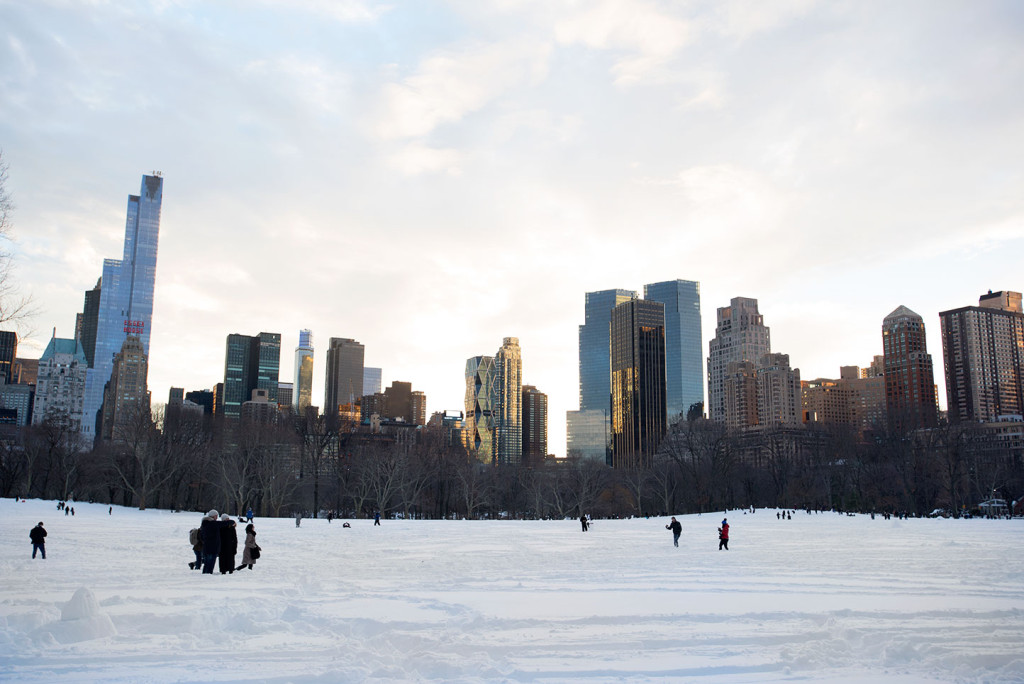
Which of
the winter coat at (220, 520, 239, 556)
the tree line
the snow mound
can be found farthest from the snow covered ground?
the tree line

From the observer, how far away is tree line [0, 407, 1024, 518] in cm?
7069

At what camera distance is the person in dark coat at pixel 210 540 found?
18.6m

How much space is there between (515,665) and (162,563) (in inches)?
624

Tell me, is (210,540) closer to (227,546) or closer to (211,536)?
(211,536)

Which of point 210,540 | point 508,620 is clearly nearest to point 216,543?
point 210,540

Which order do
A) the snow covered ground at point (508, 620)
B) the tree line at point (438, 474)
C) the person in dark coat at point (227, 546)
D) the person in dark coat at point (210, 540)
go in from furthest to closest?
the tree line at point (438, 474) → the person in dark coat at point (227, 546) → the person in dark coat at point (210, 540) → the snow covered ground at point (508, 620)

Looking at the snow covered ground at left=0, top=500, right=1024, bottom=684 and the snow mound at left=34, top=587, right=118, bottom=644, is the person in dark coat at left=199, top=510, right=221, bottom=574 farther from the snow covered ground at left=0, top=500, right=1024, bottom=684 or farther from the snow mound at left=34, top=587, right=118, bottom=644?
the snow mound at left=34, top=587, right=118, bottom=644

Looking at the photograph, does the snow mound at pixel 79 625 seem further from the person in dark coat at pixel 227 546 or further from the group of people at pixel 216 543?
the person in dark coat at pixel 227 546

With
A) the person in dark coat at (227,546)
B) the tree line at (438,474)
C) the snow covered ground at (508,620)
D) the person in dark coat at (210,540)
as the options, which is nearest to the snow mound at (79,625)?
the snow covered ground at (508,620)

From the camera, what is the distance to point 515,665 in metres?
9.63

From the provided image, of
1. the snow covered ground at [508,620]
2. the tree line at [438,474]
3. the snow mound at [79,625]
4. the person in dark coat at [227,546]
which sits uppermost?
the tree line at [438,474]

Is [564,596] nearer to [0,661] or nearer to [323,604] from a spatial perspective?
[323,604]

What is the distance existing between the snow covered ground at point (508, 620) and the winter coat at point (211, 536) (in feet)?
2.81

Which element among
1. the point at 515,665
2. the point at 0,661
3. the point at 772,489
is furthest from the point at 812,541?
the point at 772,489
